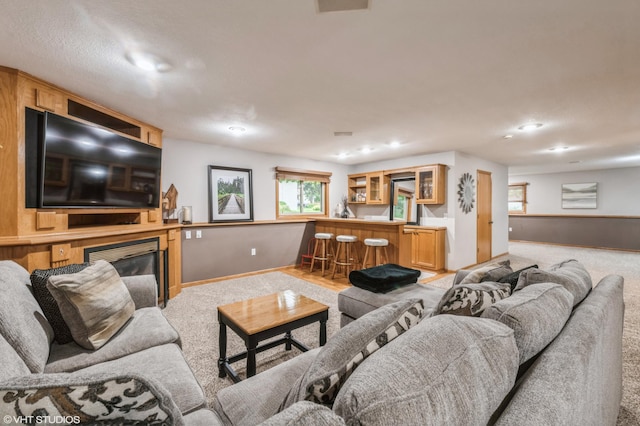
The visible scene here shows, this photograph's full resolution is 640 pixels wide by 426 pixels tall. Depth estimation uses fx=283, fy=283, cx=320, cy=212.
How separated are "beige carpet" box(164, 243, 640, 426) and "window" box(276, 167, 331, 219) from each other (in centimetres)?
150

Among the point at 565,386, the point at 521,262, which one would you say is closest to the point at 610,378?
the point at 565,386

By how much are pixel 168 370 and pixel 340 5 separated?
1.96 meters

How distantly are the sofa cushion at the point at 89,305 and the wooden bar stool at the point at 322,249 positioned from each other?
11.9 feet

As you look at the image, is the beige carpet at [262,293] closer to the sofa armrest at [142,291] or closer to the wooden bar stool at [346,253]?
the sofa armrest at [142,291]

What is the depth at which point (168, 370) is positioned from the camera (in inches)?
49.7

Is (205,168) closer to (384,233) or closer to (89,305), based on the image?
(384,233)

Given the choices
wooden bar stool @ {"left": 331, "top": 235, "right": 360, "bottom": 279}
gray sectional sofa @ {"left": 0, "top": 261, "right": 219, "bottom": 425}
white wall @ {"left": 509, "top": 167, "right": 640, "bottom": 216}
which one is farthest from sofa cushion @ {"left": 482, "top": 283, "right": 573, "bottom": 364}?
white wall @ {"left": 509, "top": 167, "right": 640, "bottom": 216}

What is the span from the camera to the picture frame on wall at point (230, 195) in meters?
4.65

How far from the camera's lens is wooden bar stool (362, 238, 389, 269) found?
4.27 meters

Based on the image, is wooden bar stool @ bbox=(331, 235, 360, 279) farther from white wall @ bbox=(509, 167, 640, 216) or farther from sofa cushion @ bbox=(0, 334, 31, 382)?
white wall @ bbox=(509, 167, 640, 216)

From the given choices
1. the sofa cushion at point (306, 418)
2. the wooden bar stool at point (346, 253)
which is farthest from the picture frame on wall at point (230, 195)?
the sofa cushion at point (306, 418)

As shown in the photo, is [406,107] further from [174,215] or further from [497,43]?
[174,215]

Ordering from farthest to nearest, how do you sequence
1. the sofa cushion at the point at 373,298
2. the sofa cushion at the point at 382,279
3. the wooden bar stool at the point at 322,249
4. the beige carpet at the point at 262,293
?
the wooden bar stool at the point at 322,249 → the sofa cushion at the point at 382,279 → the sofa cushion at the point at 373,298 → the beige carpet at the point at 262,293

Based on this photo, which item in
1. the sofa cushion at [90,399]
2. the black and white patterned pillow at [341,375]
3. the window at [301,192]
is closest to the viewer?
the sofa cushion at [90,399]
